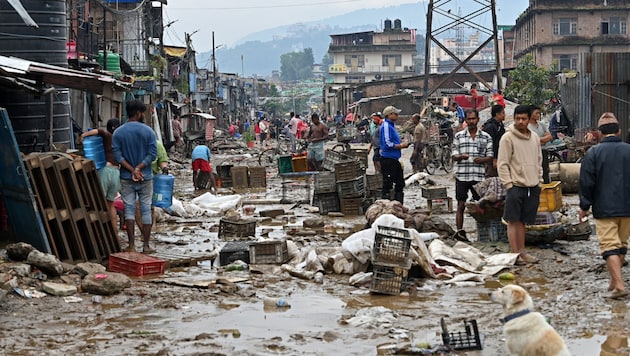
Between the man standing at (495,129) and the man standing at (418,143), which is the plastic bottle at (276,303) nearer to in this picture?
the man standing at (495,129)

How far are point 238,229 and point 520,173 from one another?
15.0 feet

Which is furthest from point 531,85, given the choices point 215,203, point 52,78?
point 52,78

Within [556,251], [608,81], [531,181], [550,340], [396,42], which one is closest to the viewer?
[550,340]

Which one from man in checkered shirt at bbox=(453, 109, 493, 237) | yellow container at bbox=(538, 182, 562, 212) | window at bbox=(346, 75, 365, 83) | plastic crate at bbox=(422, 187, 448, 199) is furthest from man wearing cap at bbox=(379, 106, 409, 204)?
window at bbox=(346, 75, 365, 83)

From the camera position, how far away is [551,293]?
28.3 feet

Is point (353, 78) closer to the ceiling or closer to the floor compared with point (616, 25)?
closer to the floor

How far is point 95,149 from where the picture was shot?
1160 centimetres

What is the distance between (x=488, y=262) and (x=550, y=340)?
4.27m

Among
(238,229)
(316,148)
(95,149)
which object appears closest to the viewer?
(95,149)

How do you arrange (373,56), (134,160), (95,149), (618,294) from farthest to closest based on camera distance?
(373,56) → (95,149) → (134,160) → (618,294)

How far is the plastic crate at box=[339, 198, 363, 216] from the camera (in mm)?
15648

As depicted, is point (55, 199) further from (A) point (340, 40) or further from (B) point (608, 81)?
(A) point (340, 40)

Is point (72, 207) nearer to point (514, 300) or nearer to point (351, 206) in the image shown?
point (514, 300)

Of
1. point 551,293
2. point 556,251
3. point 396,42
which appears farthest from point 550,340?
point 396,42
